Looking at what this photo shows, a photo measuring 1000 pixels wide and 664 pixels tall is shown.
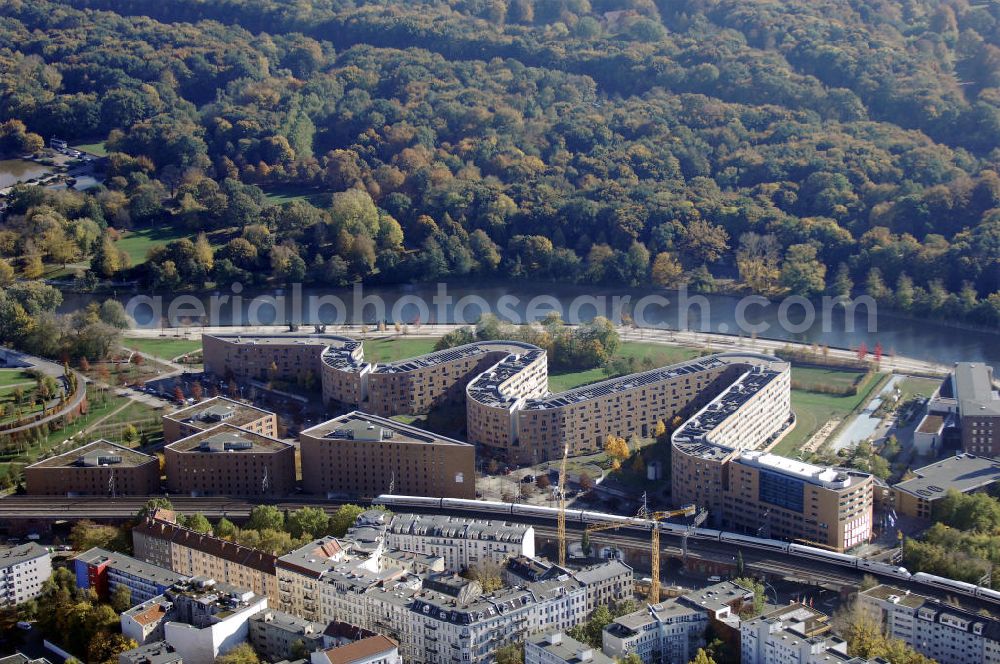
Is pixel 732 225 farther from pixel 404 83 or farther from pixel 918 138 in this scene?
pixel 404 83

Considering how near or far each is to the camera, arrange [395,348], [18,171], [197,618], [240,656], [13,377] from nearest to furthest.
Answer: [240,656], [197,618], [13,377], [395,348], [18,171]

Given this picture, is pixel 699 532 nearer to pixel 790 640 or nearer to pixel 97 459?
pixel 790 640

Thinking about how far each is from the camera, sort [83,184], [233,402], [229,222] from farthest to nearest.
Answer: [83,184]
[229,222]
[233,402]

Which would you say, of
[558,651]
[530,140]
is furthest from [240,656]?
[530,140]

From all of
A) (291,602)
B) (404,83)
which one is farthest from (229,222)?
(291,602)

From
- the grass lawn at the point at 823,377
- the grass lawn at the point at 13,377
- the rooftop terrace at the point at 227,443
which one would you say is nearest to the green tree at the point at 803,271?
the grass lawn at the point at 823,377

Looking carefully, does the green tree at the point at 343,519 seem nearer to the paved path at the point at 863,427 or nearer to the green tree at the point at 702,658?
the green tree at the point at 702,658
